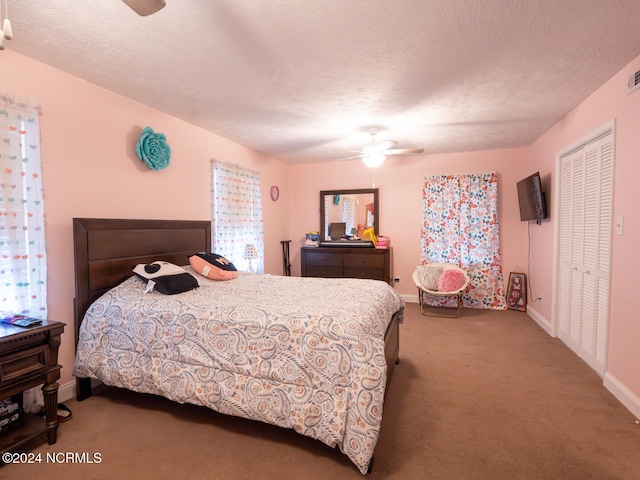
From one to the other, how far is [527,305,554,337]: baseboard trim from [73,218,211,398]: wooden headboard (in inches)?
167

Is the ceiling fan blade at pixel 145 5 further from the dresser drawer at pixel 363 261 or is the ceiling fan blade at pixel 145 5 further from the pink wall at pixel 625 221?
the dresser drawer at pixel 363 261

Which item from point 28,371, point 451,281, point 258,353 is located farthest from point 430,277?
point 28,371

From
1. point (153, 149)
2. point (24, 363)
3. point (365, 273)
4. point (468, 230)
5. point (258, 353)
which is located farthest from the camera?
point (365, 273)

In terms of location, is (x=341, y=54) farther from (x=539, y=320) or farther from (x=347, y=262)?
(x=539, y=320)

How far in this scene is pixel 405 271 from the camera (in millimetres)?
5445

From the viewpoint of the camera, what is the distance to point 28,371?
5.89ft

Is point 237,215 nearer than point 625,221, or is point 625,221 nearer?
point 625,221

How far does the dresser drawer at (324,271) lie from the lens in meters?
5.32

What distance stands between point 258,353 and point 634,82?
3.11m

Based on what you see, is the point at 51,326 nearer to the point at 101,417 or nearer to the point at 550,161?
the point at 101,417

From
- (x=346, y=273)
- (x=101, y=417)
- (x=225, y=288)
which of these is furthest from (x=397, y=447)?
(x=346, y=273)

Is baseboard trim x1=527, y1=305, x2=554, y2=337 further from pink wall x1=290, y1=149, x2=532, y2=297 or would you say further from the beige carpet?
the beige carpet

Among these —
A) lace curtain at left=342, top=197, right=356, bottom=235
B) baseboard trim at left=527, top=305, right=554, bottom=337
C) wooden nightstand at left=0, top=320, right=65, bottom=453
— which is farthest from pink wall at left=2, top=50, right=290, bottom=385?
baseboard trim at left=527, top=305, right=554, bottom=337

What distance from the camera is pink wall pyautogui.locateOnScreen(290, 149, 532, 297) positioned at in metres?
4.93
